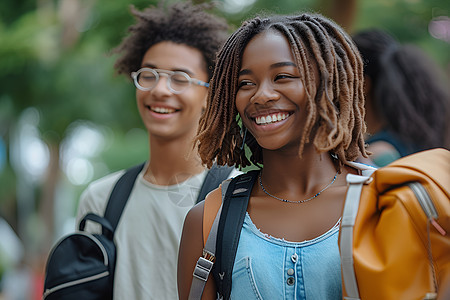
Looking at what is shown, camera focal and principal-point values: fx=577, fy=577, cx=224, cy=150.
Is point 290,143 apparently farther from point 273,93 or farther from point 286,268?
point 286,268

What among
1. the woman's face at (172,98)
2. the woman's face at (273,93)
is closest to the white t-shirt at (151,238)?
the woman's face at (172,98)

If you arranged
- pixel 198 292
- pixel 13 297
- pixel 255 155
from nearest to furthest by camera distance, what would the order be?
1. pixel 198 292
2. pixel 255 155
3. pixel 13 297

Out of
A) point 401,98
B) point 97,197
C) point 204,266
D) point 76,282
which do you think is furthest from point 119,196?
point 401,98

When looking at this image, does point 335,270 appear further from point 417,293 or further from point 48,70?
point 48,70

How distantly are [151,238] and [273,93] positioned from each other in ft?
4.17

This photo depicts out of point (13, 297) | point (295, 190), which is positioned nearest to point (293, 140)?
point (295, 190)

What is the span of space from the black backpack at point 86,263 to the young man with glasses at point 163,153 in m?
0.06

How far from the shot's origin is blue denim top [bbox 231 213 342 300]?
6.61 ft

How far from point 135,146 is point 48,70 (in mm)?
11438

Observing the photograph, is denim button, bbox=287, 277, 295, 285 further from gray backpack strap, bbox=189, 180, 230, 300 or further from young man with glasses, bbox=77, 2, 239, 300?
young man with glasses, bbox=77, 2, 239, 300

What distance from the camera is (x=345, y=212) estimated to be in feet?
5.87

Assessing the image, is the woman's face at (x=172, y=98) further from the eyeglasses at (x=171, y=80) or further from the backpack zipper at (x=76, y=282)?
the backpack zipper at (x=76, y=282)

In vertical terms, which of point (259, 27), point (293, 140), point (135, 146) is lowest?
point (135, 146)

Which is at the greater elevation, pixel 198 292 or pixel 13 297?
pixel 198 292
